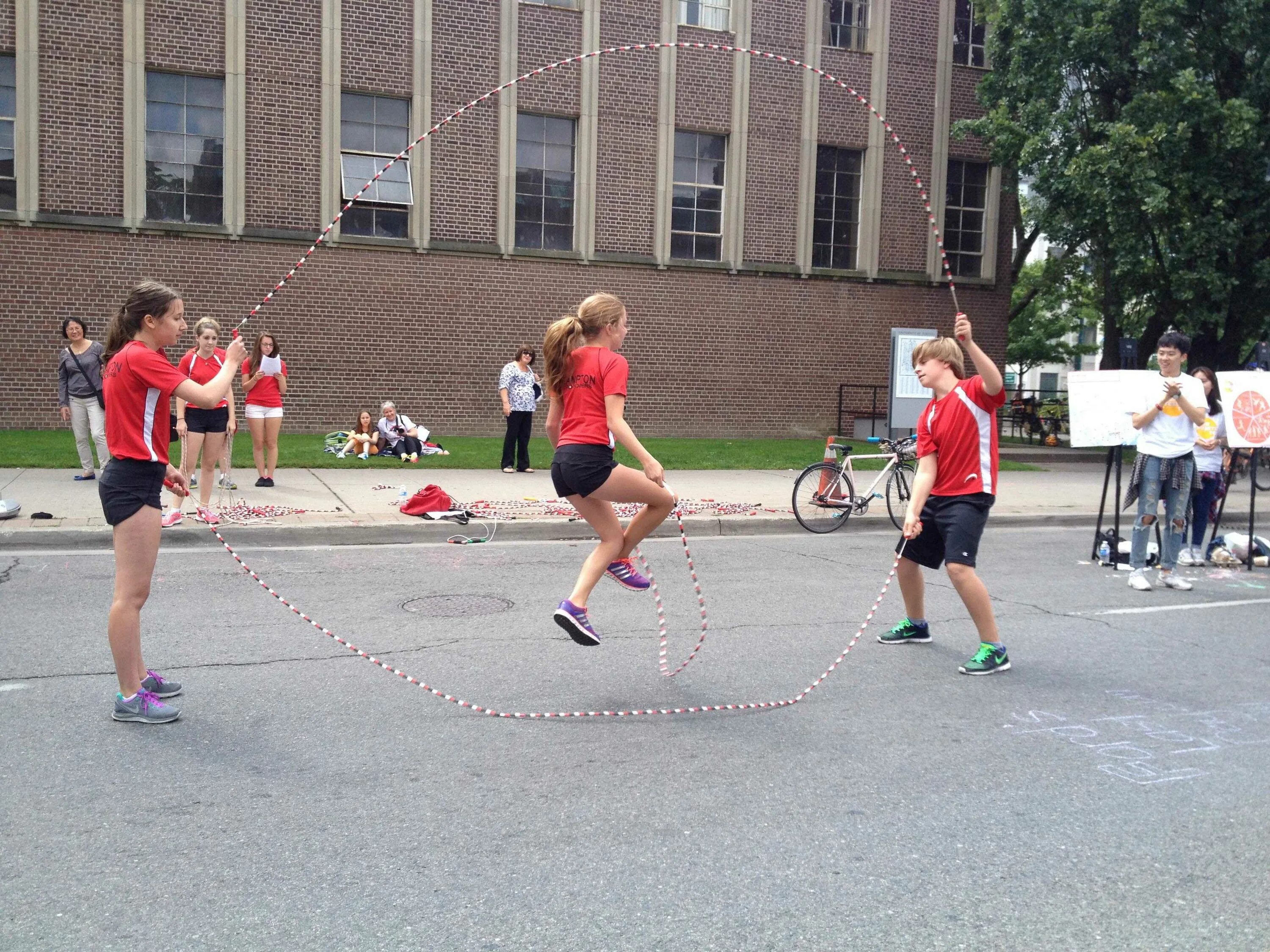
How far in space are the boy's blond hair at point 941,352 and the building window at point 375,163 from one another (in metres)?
17.0

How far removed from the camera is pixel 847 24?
80.9 ft

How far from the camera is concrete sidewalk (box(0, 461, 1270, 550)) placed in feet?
34.6

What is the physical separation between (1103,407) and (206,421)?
8523 millimetres

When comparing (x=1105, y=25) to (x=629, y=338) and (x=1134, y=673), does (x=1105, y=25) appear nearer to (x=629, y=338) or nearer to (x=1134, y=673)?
(x=629, y=338)

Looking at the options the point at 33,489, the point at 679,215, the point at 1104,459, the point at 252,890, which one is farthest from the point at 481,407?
the point at 252,890

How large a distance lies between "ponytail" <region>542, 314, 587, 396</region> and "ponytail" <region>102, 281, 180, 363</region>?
1.80 m

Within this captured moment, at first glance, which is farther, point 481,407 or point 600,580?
point 481,407

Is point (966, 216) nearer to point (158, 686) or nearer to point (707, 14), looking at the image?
point (707, 14)

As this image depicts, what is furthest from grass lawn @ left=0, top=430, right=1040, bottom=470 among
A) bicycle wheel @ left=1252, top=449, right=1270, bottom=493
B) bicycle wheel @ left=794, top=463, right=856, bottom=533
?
bicycle wheel @ left=794, top=463, right=856, bottom=533

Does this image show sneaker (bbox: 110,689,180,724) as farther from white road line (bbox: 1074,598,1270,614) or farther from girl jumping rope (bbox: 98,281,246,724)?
white road line (bbox: 1074,598,1270,614)

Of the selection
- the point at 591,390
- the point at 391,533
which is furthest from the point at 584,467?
the point at 391,533

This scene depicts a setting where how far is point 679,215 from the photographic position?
23969mm

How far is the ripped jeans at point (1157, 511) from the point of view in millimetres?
9352

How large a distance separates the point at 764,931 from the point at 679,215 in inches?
858
